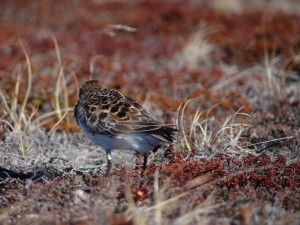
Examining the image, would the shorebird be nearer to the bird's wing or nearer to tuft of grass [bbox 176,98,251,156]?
the bird's wing

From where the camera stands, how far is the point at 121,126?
7031 millimetres

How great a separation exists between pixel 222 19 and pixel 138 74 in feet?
15.8

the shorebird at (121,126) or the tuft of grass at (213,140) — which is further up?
the shorebird at (121,126)

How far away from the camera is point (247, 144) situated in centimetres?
863

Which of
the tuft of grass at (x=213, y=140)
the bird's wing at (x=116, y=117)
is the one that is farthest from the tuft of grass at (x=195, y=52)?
the bird's wing at (x=116, y=117)

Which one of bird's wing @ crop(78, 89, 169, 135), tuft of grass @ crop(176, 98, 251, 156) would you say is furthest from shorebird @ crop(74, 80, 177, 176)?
tuft of grass @ crop(176, 98, 251, 156)

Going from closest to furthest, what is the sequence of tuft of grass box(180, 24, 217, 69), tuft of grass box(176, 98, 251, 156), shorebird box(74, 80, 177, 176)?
shorebird box(74, 80, 177, 176), tuft of grass box(176, 98, 251, 156), tuft of grass box(180, 24, 217, 69)

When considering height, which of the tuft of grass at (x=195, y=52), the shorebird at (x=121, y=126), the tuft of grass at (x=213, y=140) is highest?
the shorebird at (x=121, y=126)

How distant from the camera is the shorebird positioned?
273 inches

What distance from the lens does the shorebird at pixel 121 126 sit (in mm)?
6930

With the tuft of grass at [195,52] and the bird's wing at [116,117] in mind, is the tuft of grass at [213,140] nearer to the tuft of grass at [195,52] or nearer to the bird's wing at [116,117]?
the bird's wing at [116,117]

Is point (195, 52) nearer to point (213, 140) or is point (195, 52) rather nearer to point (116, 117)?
point (213, 140)

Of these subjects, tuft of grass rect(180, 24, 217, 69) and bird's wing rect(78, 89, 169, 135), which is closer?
bird's wing rect(78, 89, 169, 135)

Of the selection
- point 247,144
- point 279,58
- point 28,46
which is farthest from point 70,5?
point 247,144
